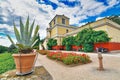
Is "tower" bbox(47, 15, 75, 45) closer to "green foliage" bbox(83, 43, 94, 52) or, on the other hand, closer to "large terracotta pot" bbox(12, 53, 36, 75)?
"green foliage" bbox(83, 43, 94, 52)

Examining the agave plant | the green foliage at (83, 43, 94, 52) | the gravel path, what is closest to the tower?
the green foliage at (83, 43, 94, 52)

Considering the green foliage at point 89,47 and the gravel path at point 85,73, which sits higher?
the green foliage at point 89,47

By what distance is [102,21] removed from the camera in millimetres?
16125

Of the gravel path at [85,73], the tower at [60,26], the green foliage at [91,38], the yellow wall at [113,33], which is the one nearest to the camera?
the gravel path at [85,73]

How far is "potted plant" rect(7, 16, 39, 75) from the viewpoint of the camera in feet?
10.3

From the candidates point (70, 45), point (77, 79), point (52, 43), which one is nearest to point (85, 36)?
point (70, 45)

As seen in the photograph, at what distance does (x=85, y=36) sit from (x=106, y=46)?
149 inches

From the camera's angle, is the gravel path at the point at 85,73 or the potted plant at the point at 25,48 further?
the gravel path at the point at 85,73

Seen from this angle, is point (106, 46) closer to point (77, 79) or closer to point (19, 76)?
point (77, 79)

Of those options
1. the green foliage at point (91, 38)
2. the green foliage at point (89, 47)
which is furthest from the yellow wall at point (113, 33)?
the green foliage at point (89, 47)

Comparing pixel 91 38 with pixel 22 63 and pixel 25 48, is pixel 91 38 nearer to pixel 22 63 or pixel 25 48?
pixel 25 48

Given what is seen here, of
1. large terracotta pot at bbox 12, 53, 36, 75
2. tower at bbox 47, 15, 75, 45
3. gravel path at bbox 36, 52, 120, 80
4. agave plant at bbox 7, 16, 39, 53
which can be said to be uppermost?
tower at bbox 47, 15, 75, 45

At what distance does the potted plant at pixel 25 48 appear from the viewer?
10.3 feet

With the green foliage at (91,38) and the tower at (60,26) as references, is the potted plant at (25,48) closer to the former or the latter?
the green foliage at (91,38)
